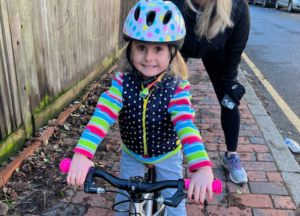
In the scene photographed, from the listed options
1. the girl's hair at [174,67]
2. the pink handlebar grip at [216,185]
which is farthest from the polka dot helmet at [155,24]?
the pink handlebar grip at [216,185]

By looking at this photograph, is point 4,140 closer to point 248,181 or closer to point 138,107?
point 138,107

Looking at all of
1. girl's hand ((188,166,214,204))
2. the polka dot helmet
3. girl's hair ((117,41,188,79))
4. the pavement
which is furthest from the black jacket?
girl's hand ((188,166,214,204))

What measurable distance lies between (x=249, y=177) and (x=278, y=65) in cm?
538

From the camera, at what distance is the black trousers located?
3137 mm

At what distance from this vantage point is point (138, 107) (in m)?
1.99

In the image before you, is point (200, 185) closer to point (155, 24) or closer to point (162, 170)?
point (162, 170)

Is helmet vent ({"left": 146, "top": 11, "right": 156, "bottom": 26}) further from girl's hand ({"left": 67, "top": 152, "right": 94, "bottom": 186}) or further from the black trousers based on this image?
the black trousers

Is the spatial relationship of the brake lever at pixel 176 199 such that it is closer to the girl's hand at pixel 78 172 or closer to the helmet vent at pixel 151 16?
the girl's hand at pixel 78 172

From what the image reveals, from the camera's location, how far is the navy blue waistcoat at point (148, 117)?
6.51 feet

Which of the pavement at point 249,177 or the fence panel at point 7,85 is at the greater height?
the fence panel at point 7,85

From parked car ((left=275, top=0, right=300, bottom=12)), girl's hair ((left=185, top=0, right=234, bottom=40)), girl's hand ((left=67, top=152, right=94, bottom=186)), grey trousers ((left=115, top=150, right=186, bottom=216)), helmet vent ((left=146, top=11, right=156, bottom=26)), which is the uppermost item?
helmet vent ((left=146, top=11, right=156, bottom=26))

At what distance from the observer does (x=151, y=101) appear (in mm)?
1981

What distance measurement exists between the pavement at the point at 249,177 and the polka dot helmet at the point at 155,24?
5.60ft

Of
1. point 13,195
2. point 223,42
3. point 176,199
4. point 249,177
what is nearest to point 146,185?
point 176,199
